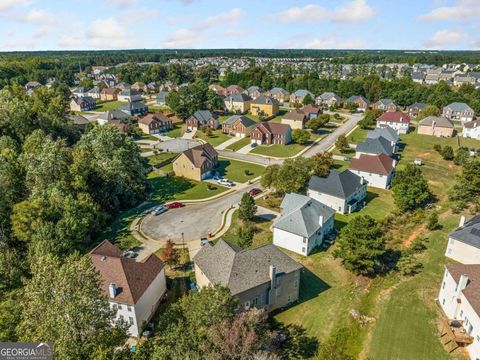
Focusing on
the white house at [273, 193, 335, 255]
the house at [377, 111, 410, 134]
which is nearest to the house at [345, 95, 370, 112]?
the house at [377, 111, 410, 134]

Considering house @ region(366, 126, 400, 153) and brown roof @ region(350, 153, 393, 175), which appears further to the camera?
house @ region(366, 126, 400, 153)

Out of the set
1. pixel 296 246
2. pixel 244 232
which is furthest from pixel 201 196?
pixel 296 246

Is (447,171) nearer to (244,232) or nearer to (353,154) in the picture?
(353,154)

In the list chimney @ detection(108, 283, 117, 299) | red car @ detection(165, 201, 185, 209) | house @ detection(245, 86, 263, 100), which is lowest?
red car @ detection(165, 201, 185, 209)

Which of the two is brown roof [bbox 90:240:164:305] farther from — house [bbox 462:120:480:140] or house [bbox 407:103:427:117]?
house [bbox 407:103:427:117]

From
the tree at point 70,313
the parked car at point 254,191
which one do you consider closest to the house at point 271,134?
the parked car at point 254,191

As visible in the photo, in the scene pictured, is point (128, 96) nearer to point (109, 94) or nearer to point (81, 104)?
point (109, 94)
